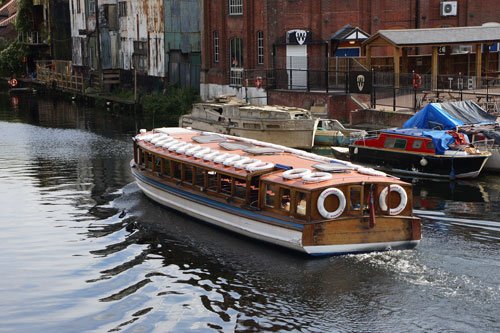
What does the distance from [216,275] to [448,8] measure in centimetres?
3561

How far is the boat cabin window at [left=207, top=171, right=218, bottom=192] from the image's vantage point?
2456 cm

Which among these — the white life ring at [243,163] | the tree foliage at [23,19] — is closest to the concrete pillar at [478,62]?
the white life ring at [243,163]

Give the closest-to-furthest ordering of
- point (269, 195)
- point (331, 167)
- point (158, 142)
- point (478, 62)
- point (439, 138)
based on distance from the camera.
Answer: point (331, 167), point (269, 195), point (158, 142), point (439, 138), point (478, 62)

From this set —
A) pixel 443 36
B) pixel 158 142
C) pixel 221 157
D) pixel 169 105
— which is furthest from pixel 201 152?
pixel 169 105

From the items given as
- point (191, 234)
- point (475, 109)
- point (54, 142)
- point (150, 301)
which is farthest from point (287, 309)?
point (54, 142)

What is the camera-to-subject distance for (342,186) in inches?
803

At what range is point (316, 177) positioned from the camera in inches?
820

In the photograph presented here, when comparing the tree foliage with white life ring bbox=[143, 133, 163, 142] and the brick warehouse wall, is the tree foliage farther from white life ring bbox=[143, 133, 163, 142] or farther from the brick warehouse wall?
white life ring bbox=[143, 133, 163, 142]

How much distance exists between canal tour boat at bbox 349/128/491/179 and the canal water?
1.24 metres

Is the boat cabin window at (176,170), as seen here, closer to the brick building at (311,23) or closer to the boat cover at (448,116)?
the boat cover at (448,116)

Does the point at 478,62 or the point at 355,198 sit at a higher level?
the point at 478,62

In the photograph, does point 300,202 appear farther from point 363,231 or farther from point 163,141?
point 163,141

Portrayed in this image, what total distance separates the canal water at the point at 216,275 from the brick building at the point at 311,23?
2199 centimetres

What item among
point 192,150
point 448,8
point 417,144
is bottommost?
point 417,144
